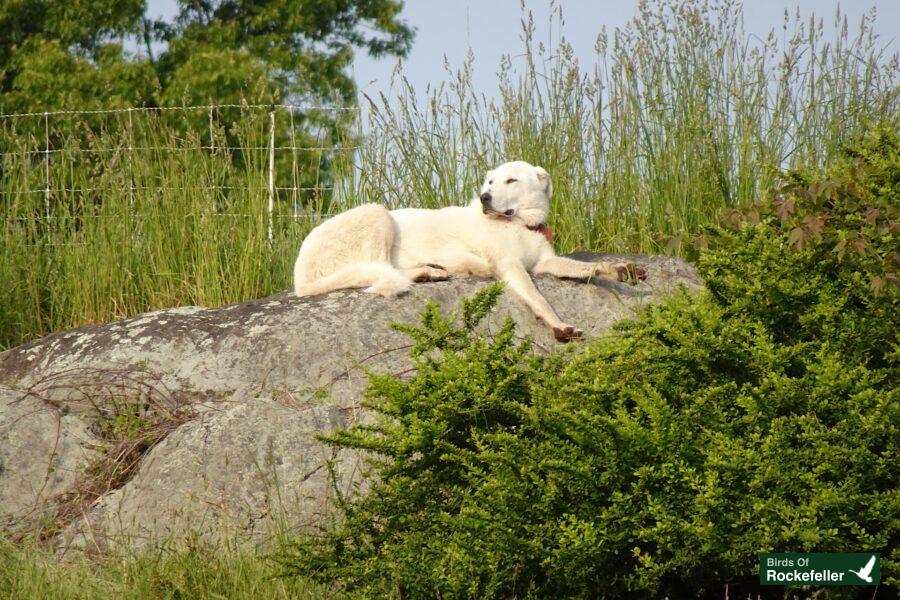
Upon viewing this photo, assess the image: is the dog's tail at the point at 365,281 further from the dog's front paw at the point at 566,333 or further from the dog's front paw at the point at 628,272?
the dog's front paw at the point at 628,272

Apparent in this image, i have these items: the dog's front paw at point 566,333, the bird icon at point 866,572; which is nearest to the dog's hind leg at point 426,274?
the dog's front paw at point 566,333

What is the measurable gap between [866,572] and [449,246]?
3.49m

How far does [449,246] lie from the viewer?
590 cm

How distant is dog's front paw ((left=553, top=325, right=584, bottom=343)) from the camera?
5316mm

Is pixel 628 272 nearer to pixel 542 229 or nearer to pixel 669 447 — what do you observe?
pixel 542 229

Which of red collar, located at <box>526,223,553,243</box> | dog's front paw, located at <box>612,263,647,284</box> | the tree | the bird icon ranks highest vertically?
the tree

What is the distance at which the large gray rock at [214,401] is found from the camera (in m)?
3.76

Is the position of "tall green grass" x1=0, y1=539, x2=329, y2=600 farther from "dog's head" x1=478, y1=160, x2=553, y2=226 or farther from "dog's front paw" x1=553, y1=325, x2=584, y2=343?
"dog's head" x1=478, y1=160, x2=553, y2=226

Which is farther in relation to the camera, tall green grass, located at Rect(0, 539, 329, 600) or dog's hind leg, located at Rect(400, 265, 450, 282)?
dog's hind leg, located at Rect(400, 265, 450, 282)

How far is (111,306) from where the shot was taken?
6996 mm

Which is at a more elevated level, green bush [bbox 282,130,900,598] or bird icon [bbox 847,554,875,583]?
green bush [bbox 282,130,900,598]

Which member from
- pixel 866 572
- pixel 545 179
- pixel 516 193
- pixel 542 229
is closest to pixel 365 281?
pixel 516 193

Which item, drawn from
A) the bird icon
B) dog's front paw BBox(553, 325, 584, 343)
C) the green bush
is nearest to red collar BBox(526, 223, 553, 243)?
dog's front paw BBox(553, 325, 584, 343)

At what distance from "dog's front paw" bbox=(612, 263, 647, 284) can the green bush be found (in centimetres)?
216
